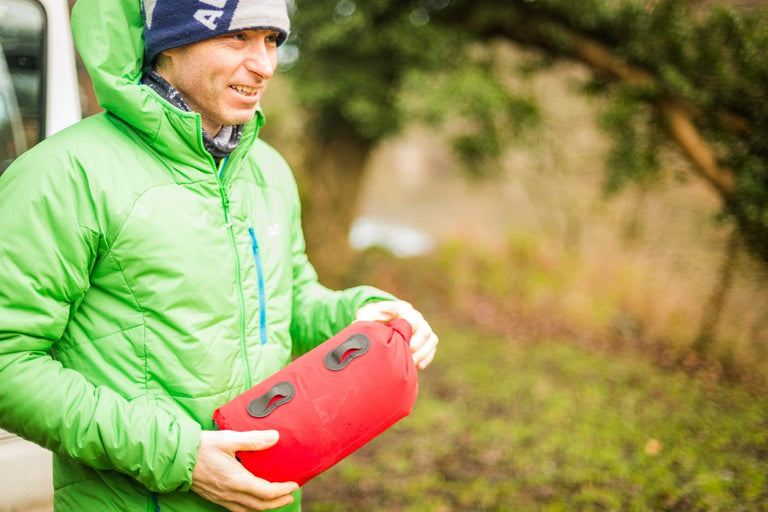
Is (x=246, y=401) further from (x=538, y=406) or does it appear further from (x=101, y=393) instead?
(x=538, y=406)

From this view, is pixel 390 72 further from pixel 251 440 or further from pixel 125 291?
pixel 251 440

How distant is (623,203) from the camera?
6.72 metres

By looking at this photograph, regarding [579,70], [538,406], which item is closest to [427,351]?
[538,406]

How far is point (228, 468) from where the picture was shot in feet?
4.94

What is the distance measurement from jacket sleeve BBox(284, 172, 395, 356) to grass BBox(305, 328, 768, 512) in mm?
1878

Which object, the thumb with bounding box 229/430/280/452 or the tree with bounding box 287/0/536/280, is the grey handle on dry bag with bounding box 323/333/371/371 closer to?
the thumb with bounding box 229/430/280/452

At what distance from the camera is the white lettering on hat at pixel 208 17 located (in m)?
1.57

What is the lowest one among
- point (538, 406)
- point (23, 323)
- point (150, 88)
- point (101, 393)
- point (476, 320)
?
Answer: point (476, 320)

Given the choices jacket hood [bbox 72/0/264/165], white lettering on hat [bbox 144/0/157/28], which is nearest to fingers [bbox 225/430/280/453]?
jacket hood [bbox 72/0/264/165]

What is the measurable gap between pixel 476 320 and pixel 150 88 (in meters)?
5.60

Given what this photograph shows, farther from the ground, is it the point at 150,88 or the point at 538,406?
the point at 150,88

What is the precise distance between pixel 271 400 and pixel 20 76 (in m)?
1.67

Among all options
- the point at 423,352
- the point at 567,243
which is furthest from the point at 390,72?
the point at 423,352

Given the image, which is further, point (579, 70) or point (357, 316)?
point (579, 70)
